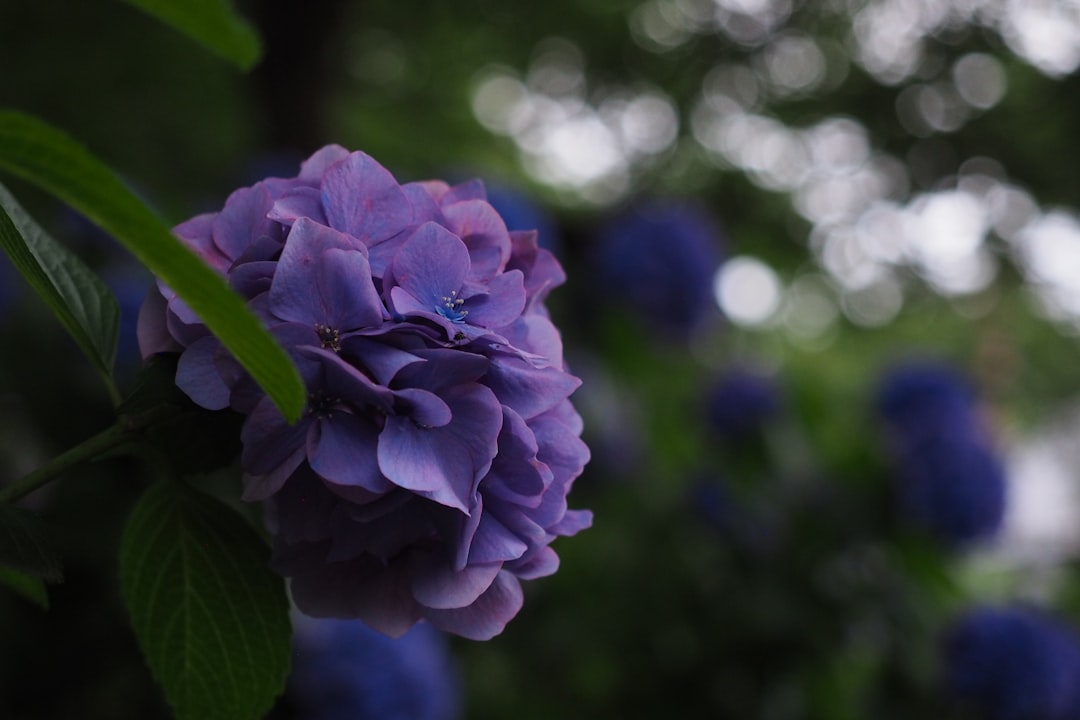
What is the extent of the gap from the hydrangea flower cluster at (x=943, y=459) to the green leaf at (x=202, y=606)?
1608 mm

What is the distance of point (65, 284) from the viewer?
51 cm

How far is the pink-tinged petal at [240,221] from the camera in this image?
479 mm

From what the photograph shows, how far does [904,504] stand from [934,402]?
0.25 m

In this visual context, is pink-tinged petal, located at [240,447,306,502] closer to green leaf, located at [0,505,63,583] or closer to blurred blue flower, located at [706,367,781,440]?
green leaf, located at [0,505,63,583]

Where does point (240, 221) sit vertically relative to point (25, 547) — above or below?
above

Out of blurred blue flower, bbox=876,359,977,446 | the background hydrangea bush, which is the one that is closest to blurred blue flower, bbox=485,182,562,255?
the background hydrangea bush

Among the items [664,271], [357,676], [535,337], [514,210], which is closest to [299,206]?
[535,337]

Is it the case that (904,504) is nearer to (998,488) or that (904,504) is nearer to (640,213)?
(998,488)

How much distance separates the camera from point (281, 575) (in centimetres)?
50

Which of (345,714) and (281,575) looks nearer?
(281,575)

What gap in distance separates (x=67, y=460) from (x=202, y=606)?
3.9 inches

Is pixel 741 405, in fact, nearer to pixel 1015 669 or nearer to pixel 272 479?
pixel 1015 669

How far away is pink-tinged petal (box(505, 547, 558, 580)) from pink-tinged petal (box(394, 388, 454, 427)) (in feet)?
A: 0.33

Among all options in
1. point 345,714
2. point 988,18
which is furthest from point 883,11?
point 345,714
